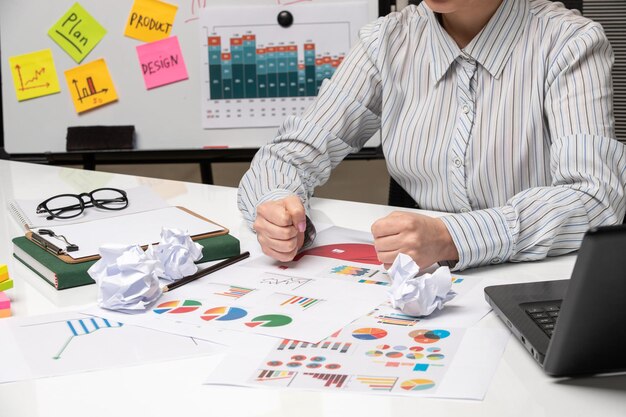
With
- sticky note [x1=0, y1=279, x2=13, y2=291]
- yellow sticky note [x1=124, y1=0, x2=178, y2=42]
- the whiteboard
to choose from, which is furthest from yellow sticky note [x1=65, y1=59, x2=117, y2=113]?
sticky note [x1=0, y1=279, x2=13, y2=291]

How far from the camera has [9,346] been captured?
82 centimetres

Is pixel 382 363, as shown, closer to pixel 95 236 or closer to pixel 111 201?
pixel 95 236

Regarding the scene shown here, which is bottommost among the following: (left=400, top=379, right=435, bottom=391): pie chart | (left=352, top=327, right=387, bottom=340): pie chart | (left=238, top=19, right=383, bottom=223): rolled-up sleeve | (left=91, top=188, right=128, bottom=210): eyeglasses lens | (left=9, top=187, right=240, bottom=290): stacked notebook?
(left=400, top=379, right=435, bottom=391): pie chart

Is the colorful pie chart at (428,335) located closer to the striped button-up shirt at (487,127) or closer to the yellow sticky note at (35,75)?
the striped button-up shirt at (487,127)

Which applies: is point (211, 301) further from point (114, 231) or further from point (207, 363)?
point (114, 231)

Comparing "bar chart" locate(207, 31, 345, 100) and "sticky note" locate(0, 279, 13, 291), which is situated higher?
"bar chart" locate(207, 31, 345, 100)

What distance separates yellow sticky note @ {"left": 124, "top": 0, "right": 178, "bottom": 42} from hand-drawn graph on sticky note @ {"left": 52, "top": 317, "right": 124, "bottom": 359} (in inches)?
55.0

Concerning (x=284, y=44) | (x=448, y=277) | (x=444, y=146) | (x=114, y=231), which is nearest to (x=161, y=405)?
(x=448, y=277)

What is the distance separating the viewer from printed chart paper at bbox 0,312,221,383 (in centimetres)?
77

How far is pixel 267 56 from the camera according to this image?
2133 millimetres

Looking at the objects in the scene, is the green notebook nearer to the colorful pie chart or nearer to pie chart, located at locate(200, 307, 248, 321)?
pie chart, located at locate(200, 307, 248, 321)

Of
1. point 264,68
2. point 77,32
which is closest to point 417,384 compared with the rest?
point 264,68

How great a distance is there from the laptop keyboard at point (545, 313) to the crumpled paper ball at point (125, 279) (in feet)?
1.40

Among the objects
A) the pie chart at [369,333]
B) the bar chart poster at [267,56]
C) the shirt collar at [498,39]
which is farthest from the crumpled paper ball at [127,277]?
the bar chart poster at [267,56]
